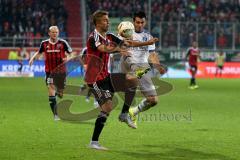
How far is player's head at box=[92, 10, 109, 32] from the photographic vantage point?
9945mm

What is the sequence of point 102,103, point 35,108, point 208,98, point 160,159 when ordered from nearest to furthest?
1. point 160,159
2. point 102,103
3. point 35,108
4. point 208,98

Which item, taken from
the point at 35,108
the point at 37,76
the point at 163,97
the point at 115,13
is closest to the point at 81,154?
the point at 35,108

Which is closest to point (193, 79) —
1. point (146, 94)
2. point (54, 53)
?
point (54, 53)

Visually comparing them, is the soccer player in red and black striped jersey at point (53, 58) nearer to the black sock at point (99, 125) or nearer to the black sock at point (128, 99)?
the black sock at point (128, 99)

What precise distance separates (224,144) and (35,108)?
26.1 feet

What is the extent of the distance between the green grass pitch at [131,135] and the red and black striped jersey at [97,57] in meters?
1.25

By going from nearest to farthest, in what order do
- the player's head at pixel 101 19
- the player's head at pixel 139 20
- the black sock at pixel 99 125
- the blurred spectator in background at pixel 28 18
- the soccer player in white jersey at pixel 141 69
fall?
the player's head at pixel 101 19 → the black sock at pixel 99 125 → the player's head at pixel 139 20 → the soccer player in white jersey at pixel 141 69 → the blurred spectator in background at pixel 28 18

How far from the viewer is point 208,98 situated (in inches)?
869

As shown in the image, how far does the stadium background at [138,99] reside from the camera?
1010cm

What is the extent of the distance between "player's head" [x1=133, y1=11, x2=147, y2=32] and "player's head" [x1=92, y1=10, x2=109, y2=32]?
170cm

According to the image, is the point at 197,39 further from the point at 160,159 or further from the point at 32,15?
the point at 160,159

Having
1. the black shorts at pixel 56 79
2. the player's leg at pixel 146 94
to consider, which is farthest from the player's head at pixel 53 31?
the player's leg at pixel 146 94

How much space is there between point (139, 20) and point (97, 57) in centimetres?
192

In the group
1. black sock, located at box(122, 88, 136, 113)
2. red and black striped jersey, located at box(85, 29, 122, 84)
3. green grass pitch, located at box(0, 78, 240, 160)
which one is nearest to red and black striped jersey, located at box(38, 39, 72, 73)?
green grass pitch, located at box(0, 78, 240, 160)
